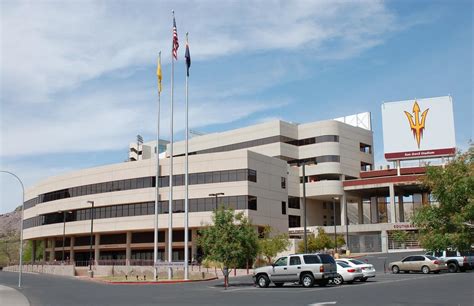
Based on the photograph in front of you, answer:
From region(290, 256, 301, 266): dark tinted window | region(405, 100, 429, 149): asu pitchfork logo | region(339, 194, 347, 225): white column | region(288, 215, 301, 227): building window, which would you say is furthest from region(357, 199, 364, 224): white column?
region(290, 256, 301, 266): dark tinted window

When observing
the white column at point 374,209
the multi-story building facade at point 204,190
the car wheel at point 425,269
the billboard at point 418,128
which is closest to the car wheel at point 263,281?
the car wheel at point 425,269

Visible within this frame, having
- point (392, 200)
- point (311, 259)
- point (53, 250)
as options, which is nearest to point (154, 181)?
point (53, 250)

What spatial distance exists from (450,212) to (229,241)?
2611 cm

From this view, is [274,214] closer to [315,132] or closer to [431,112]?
[315,132]

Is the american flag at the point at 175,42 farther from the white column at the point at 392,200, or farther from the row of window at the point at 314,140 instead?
the white column at the point at 392,200

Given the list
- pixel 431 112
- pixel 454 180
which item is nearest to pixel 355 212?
pixel 431 112

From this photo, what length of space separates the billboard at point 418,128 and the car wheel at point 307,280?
58229 mm

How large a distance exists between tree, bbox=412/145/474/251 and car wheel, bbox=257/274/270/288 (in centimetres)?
2042

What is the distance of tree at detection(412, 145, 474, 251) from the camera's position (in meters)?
11.4

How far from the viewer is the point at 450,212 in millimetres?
11797

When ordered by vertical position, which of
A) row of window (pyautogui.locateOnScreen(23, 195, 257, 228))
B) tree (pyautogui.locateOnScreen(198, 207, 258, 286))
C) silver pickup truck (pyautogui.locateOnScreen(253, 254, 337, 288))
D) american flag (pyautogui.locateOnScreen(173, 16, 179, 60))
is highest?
american flag (pyautogui.locateOnScreen(173, 16, 179, 60))

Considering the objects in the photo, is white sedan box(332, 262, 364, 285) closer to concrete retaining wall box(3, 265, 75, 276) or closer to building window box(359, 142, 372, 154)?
concrete retaining wall box(3, 265, 75, 276)

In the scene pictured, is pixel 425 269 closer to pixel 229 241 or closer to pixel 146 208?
pixel 229 241

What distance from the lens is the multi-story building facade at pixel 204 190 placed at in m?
72.7
